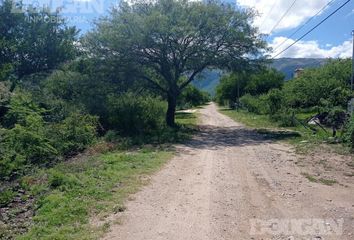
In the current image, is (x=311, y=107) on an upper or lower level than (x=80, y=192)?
upper

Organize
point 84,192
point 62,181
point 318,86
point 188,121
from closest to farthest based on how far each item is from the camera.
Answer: point 84,192 < point 62,181 < point 188,121 < point 318,86

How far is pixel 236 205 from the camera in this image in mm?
6949

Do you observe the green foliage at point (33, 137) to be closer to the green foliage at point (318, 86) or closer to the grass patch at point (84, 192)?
the grass patch at point (84, 192)

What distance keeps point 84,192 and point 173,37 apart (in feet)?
50.4

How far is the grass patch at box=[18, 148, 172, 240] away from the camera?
567 centimetres

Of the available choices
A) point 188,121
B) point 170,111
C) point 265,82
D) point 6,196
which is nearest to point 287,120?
point 170,111

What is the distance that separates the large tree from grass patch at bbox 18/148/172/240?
1082 centimetres

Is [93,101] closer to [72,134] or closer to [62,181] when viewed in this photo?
[72,134]

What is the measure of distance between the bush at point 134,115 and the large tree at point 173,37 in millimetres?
3072

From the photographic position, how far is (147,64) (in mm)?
23234

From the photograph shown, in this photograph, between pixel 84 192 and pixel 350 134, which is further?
pixel 350 134

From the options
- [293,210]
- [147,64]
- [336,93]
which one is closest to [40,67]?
[147,64]

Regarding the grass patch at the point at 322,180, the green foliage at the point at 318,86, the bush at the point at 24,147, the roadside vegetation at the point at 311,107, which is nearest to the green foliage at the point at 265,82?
the roadside vegetation at the point at 311,107

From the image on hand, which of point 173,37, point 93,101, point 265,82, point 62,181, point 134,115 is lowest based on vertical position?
point 62,181
